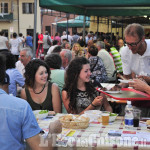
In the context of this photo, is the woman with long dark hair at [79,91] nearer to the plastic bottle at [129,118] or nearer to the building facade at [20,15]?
the plastic bottle at [129,118]

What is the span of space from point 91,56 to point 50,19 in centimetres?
3954

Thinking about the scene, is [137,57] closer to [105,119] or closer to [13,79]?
[105,119]

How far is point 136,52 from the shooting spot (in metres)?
4.29

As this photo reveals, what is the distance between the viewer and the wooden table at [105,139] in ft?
8.80

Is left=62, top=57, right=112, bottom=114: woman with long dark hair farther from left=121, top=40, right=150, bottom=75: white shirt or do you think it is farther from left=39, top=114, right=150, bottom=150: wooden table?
left=39, top=114, right=150, bottom=150: wooden table

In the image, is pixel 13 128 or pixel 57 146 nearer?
pixel 13 128

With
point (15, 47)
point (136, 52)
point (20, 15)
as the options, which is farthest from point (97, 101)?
point (20, 15)

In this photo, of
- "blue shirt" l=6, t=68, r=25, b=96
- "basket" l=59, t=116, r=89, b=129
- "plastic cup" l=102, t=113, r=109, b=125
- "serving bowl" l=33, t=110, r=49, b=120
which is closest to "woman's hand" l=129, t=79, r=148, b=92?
"plastic cup" l=102, t=113, r=109, b=125

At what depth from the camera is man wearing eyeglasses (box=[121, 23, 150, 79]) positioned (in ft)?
13.3

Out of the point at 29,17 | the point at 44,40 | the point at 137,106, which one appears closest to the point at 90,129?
the point at 137,106

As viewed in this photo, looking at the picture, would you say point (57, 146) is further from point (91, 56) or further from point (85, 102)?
point (91, 56)

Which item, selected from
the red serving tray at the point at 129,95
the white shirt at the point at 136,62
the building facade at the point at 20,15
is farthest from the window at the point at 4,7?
the red serving tray at the point at 129,95

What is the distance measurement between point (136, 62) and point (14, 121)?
106 inches

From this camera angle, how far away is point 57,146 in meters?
2.75
